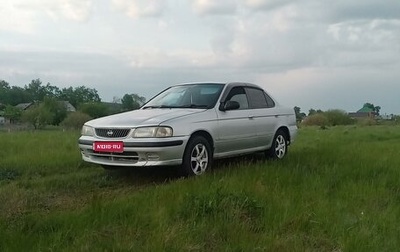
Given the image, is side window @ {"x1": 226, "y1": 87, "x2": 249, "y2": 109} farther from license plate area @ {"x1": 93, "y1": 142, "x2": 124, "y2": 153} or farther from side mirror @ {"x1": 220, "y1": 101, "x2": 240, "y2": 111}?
license plate area @ {"x1": 93, "y1": 142, "x2": 124, "y2": 153}

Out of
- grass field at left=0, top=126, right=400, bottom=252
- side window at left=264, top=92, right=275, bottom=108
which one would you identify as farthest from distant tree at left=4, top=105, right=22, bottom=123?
grass field at left=0, top=126, right=400, bottom=252

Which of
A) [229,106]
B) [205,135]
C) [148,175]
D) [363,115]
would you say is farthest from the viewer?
[363,115]

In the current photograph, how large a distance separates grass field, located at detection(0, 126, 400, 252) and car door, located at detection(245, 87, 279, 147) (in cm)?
89

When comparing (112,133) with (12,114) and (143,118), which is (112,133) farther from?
(12,114)

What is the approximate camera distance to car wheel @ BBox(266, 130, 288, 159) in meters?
8.99

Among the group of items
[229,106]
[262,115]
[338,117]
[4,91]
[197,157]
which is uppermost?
[4,91]

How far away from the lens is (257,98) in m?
8.84

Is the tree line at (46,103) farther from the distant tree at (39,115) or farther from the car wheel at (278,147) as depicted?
the car wheel at (278,147)

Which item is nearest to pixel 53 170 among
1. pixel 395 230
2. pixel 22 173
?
pixel 22 173

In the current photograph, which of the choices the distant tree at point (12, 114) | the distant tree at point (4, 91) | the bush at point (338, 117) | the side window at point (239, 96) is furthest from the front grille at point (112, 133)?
the distant tree at point (4, 91)

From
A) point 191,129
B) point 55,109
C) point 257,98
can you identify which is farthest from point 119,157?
point 55,109

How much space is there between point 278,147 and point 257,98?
1.05 meters

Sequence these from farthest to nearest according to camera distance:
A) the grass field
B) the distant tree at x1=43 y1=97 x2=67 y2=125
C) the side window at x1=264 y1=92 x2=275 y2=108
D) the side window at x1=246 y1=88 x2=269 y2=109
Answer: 1. the distant tree at x1=43 y1=97 x2=67 y2=125
2. the side window at x1=264 y1=92 x2=275 y2=108
3. the side window at x1=246 y1=88 x2=269 y2=109
4. the grass field

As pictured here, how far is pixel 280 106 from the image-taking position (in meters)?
9.38
